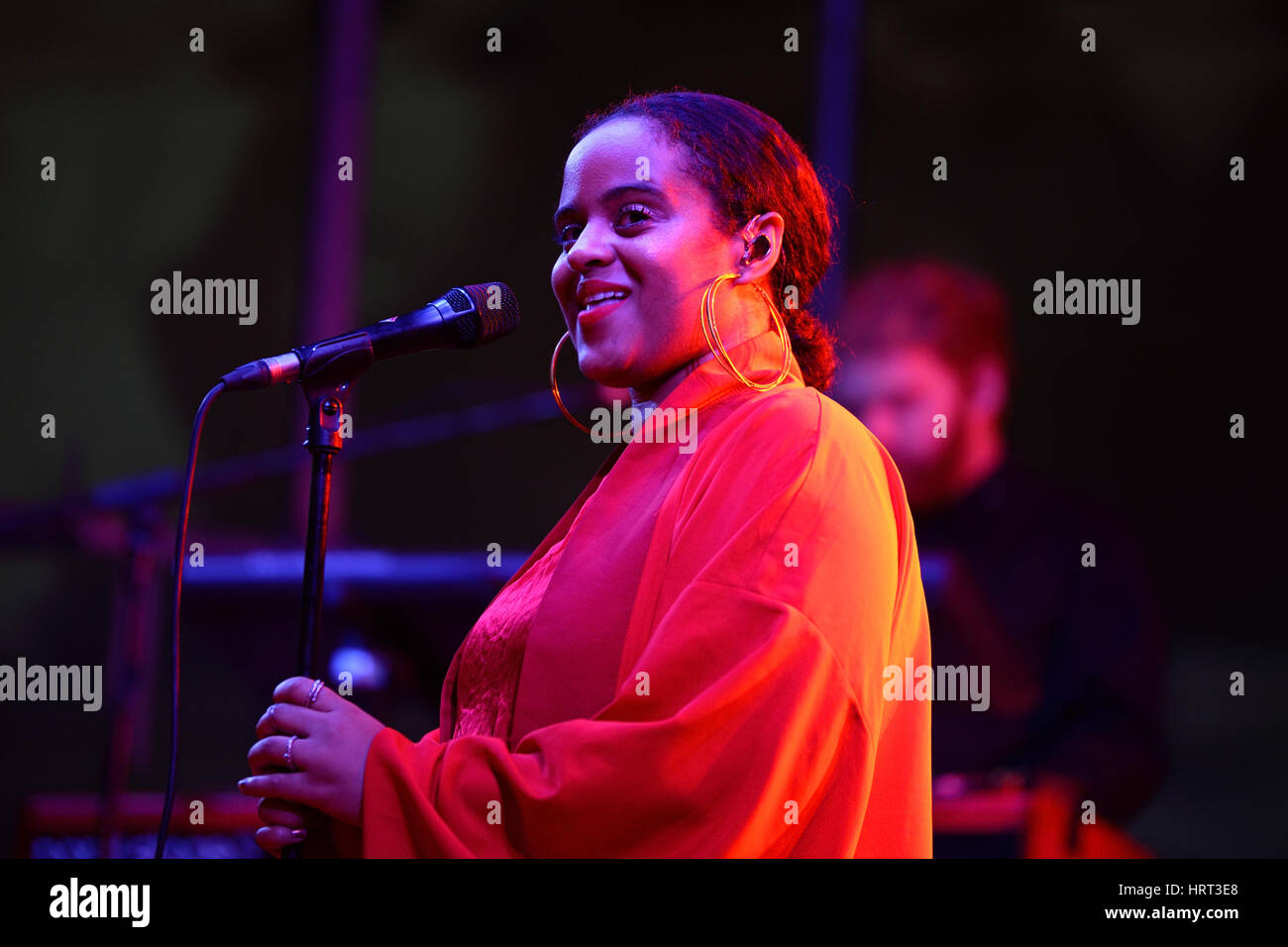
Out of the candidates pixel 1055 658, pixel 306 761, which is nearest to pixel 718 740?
pixel 306 761

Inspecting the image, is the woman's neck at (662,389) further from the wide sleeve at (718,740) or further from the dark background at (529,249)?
the dark background at (529,249)

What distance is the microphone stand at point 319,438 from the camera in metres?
1.41

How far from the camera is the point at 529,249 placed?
412 centimetres

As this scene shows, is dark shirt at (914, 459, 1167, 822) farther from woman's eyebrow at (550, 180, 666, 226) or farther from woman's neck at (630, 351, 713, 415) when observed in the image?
woman's eyebrow at (550, 180, 666, 226)

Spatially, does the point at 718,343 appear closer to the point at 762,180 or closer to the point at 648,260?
the point at 648,260

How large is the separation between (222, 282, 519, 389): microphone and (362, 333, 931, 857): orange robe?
12.9 inches

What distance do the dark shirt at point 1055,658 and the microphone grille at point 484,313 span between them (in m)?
1.75

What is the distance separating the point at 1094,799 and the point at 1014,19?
7.68ft

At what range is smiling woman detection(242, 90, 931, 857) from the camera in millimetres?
1163

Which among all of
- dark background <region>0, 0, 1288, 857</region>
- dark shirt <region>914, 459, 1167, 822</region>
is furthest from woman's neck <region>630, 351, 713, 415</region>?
dark background <region>0, 0, 1288, 857</region>

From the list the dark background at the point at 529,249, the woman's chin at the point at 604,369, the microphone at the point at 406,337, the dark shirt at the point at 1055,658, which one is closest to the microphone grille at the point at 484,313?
the microphone at the point at 406,337

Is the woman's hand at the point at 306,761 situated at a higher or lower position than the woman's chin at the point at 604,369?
lower
